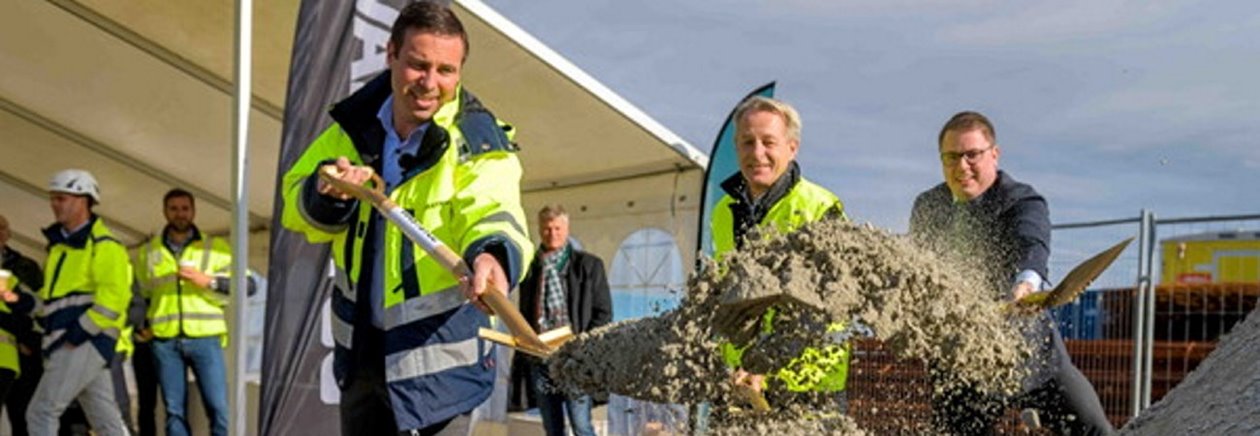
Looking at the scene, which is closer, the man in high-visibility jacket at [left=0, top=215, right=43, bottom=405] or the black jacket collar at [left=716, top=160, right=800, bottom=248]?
the black jacket collar at [left=716, top=160, right=800, bottom=248]

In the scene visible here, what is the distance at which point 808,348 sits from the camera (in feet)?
8.00

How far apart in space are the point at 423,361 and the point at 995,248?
1.55 metres

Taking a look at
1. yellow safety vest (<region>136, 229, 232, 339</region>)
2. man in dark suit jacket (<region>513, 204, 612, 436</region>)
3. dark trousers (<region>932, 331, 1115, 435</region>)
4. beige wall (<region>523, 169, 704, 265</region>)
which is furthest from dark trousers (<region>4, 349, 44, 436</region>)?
dark trousers (<region>932, 331, 1115, 435</region>)

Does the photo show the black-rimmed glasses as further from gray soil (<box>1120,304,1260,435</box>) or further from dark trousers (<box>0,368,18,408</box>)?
dark trousers (<box>0,368,18,408</box>)

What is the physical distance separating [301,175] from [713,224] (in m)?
1.19

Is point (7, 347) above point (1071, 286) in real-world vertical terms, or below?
below

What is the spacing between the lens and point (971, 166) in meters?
3.51

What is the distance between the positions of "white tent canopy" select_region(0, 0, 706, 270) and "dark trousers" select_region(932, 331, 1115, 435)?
3.18 metres

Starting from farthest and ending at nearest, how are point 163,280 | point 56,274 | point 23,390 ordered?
point 23,390, point 163,280, point 56,274

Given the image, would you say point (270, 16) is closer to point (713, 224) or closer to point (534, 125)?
point (534, 125)

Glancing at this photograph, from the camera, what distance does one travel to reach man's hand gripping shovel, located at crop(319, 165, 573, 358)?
2752 millimetres

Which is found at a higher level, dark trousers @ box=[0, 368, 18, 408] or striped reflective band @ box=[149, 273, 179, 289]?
striped reflective band @ box=[149, 273, 179, 289]

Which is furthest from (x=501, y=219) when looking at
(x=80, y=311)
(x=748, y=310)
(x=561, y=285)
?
(x=80, y=311)

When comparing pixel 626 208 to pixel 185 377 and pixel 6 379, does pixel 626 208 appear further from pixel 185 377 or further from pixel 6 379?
pixel 6 379
